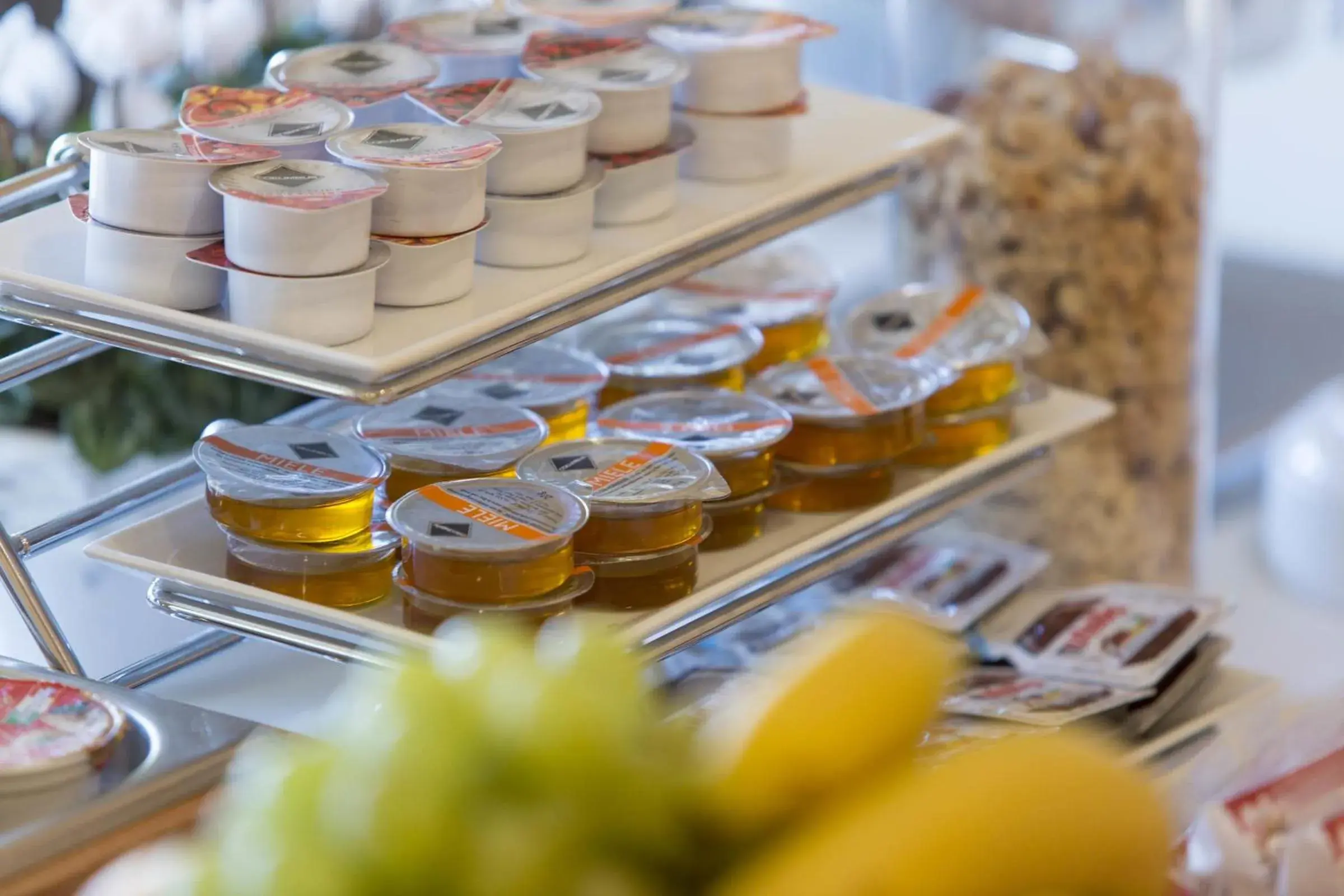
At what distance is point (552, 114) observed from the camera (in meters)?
1.21

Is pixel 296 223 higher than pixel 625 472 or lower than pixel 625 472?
higher

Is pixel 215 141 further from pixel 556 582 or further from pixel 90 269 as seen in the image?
pixel 556 582

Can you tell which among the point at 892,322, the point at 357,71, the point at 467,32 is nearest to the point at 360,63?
the point at 357,71

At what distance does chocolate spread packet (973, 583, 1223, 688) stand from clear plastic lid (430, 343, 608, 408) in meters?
0.44

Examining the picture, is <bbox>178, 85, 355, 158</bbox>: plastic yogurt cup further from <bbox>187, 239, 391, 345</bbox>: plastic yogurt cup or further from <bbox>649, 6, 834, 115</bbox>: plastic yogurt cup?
<bbox>649, 6, 834, 115</bbox>: plastic yogurt cup

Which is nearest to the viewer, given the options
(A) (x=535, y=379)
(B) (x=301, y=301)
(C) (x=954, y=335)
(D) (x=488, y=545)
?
(B) (x=301, y=301)

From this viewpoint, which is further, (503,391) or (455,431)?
(503,391)

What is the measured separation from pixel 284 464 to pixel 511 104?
310 mm

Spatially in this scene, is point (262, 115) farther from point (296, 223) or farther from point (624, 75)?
point (624, 75)

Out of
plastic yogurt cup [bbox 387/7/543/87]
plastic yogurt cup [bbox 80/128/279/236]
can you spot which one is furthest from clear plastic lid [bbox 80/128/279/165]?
plastic yogurt cup [bbox 387/7/543/87]

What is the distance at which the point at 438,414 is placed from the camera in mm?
1397

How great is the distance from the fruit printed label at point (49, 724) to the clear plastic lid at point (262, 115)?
0.37 meters

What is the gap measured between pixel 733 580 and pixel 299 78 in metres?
0.50

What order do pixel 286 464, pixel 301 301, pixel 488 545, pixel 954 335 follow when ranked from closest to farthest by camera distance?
pixel 301 301, pixel 488 545, pixel 286 464, pixel 954 335
